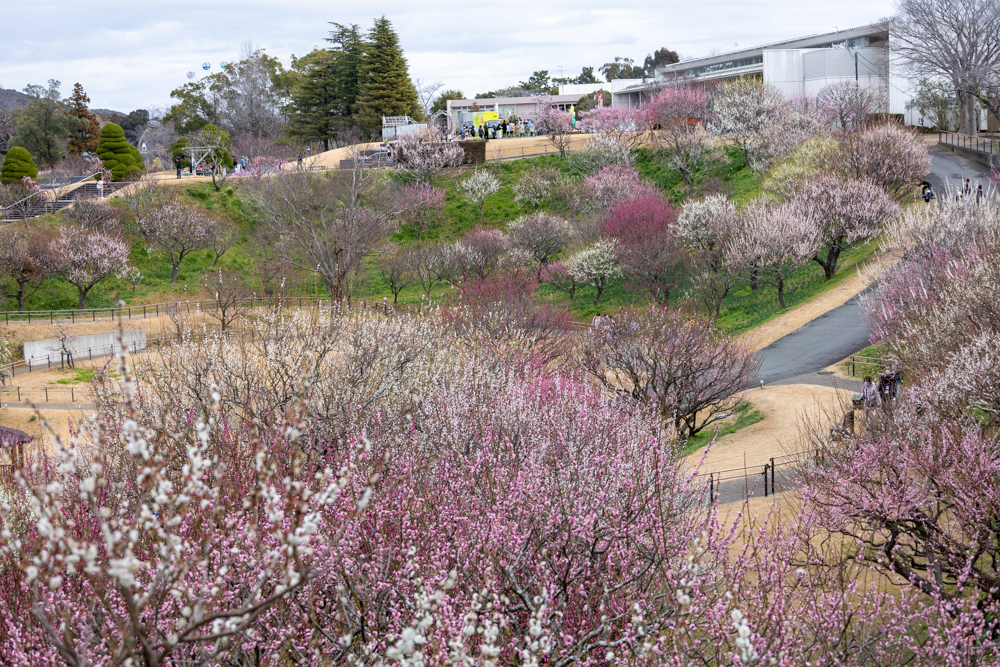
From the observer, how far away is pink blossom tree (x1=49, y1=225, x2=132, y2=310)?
4491 centimetres

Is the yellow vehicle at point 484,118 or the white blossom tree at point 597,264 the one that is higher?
the yellow vehicle at point 484,118

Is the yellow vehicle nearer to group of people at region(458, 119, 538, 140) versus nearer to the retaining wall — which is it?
group of people at region(458, 119, 538, 140)

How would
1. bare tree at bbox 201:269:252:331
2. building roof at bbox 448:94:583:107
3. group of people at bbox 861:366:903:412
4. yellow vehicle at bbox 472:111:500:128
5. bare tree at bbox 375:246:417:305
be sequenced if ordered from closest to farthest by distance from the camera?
group of people at bbox 861:366:903:412 < bare tree at bbox 201:269:252:331 < bare tree at bbox 375:246:417:305 < yellow vehicle at bbox 472:111:500:128 < building roof at bbox 448:94:583:107

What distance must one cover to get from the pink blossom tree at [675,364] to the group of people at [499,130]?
47.8m

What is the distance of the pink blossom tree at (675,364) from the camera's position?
23.9m

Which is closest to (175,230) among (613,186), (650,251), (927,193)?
(613,186)

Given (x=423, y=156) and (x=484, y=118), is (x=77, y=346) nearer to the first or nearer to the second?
(x=423, y=156)

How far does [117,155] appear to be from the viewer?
60.1 meters

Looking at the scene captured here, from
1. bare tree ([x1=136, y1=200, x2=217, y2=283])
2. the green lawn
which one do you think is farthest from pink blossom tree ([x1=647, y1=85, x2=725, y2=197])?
the green lawn

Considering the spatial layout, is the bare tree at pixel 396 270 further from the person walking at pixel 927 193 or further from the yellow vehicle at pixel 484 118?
the person walking at pixel 927 193

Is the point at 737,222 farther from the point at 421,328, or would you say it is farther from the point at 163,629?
the point at 163,629

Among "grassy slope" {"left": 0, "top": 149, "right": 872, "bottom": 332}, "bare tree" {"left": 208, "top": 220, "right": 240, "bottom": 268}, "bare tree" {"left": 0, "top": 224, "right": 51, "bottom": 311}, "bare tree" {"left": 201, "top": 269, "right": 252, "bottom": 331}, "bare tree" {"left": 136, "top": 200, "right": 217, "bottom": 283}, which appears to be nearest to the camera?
"grassy slope" {"left": 0, "top": 149, "right": 872, "bottom": 332}

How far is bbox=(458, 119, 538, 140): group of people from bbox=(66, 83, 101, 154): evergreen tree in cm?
3400

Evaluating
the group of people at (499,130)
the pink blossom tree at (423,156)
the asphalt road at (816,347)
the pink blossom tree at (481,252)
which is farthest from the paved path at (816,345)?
the group of people at (499,130)
